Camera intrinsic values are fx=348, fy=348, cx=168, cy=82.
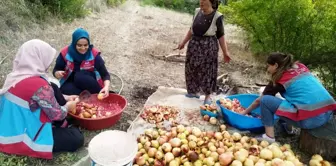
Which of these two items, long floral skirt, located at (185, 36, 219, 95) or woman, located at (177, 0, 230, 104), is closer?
woman, located at (177, 0, 230, 104)

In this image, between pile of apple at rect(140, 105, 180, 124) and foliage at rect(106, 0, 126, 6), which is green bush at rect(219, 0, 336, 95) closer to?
pile of apple at rect(140, 105, 180, 124)

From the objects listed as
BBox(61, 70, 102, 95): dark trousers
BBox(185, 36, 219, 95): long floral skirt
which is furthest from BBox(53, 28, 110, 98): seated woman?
BBox(185, 36, 219, 95): long floral skirt

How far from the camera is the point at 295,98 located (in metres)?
3.57

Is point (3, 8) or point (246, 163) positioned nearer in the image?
point (246, 163)

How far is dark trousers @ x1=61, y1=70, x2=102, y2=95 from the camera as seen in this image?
409 cm

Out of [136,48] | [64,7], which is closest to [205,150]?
[136,48]

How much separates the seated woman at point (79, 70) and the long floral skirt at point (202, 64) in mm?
1118

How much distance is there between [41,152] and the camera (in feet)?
10.6

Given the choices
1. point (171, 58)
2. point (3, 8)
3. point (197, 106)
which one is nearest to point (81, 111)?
point (197, 106)

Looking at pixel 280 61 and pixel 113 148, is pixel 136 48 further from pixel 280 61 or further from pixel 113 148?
pixel 113 148

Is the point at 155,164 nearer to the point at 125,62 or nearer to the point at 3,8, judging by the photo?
the point at 125,62

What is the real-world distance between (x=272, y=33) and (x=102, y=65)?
294 centimetres

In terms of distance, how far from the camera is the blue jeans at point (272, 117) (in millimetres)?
3531

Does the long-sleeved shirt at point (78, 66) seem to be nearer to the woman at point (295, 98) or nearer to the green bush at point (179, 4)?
the woman at point (295, 98)
